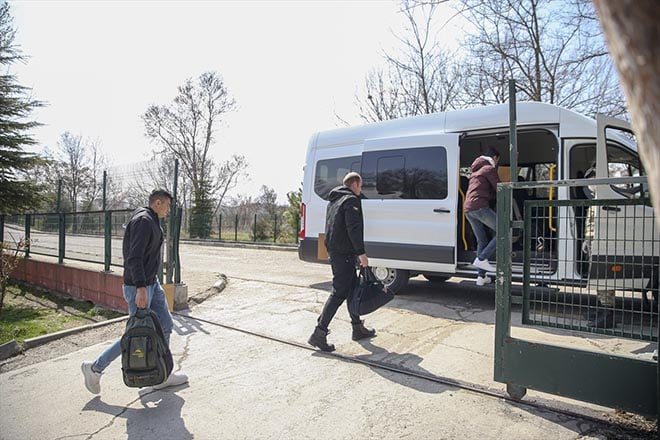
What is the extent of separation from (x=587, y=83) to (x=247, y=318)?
13293 millimetres

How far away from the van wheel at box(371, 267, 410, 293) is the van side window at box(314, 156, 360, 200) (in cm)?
169

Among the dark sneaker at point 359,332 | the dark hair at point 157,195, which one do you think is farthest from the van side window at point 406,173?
the dark hair at point 157,195

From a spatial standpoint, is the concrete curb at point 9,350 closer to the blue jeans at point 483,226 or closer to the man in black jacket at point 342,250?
the man in black jacket at point 342,250

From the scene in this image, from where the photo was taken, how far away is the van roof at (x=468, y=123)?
18.2ft

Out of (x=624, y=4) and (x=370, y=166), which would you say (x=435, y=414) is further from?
(x=370, y=166)

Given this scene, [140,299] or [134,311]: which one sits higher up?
[140,299]

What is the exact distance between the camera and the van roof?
555 centimetres

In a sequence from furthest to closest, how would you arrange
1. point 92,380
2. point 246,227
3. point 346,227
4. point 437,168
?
point 246,227
point 437,168
point 346,227
point 92,380

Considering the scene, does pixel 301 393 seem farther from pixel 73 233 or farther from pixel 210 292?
pixel 73 233

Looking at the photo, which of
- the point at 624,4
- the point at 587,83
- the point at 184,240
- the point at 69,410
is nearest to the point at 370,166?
the point at 69,410

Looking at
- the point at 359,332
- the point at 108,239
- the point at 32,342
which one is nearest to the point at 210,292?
the point at 108,239

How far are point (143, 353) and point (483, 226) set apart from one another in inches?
→ 186

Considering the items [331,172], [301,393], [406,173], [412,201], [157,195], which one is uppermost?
[331,172]

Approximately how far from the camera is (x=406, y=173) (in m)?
6.60
